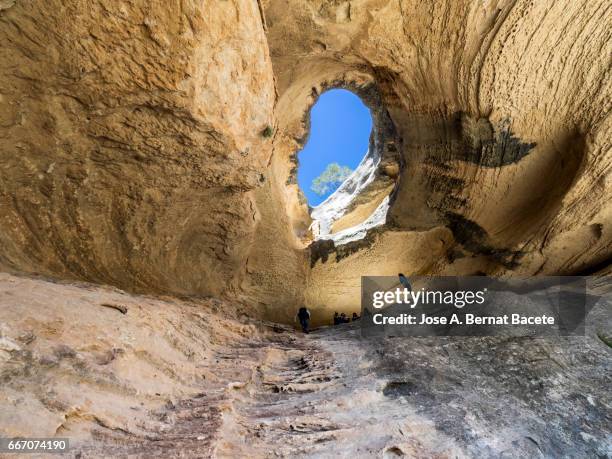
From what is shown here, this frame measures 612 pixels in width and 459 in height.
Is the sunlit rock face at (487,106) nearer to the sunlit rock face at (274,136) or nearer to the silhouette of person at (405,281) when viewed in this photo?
the sunlit rock face at (274,136)

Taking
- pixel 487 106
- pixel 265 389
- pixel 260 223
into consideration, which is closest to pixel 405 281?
pixel 260 223

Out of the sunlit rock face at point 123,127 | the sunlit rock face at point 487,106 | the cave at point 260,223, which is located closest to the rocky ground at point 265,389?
the cave at point 260,223

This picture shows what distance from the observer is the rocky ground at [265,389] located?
2.15 metres

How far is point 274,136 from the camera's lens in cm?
508

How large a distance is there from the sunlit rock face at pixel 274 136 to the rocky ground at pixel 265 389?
1.15 metres

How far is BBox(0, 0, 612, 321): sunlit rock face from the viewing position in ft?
10.5

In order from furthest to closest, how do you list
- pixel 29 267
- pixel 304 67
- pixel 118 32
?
pixel 304 67
pixel 29 267
pixel 118 32

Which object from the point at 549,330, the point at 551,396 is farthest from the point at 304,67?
the point at 551,396

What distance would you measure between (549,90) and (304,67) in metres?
3.71

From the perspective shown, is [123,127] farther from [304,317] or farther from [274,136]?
[304,317]

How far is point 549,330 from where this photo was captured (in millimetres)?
4305

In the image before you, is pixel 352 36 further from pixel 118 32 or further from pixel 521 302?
pixel 521 302

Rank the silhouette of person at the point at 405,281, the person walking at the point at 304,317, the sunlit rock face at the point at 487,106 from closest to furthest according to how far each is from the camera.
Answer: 1. the sunlit rock face at the point at 487,106
2. the person walking at the point at 304,317
3. the silhouette of person at the point at 405,281

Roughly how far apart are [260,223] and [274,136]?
92.2 inches
